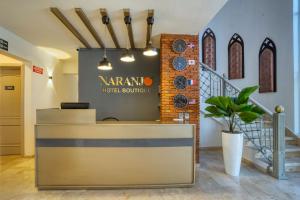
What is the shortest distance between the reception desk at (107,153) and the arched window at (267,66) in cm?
397

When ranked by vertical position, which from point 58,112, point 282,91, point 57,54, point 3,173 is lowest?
point 3,173

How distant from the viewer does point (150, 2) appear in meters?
3.64

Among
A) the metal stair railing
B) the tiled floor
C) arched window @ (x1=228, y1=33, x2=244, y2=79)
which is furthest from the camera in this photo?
arched window @ (x1=228, y1=33, x2=244, y2=79)

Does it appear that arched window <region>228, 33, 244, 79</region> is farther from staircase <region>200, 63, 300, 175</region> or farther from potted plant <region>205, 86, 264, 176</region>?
potted plant <region>205, 86, 264, 176</region>

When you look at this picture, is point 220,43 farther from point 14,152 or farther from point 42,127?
point 14,152

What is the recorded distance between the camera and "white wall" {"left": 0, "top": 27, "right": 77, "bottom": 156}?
Result: 5.30 metres

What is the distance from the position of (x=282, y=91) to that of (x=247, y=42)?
6.80ft

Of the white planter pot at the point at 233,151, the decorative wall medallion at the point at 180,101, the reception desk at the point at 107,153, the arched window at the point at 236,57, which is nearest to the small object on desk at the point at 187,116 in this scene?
the decorative wall medallion at the point at 180,101

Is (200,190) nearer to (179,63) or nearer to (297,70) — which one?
(179,63)

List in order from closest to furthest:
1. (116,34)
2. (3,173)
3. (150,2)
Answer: (150,2) → (3,173) → (116,34)

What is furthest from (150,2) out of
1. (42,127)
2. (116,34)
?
(42,127)

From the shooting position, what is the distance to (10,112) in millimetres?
6297

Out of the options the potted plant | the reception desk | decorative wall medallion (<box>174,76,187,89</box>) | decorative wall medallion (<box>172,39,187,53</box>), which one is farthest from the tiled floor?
decorative wall medallion (<box>172,39,187,53</box>)

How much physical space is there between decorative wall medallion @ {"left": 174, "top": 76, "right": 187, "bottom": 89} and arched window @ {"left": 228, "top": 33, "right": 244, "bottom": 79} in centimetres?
302
